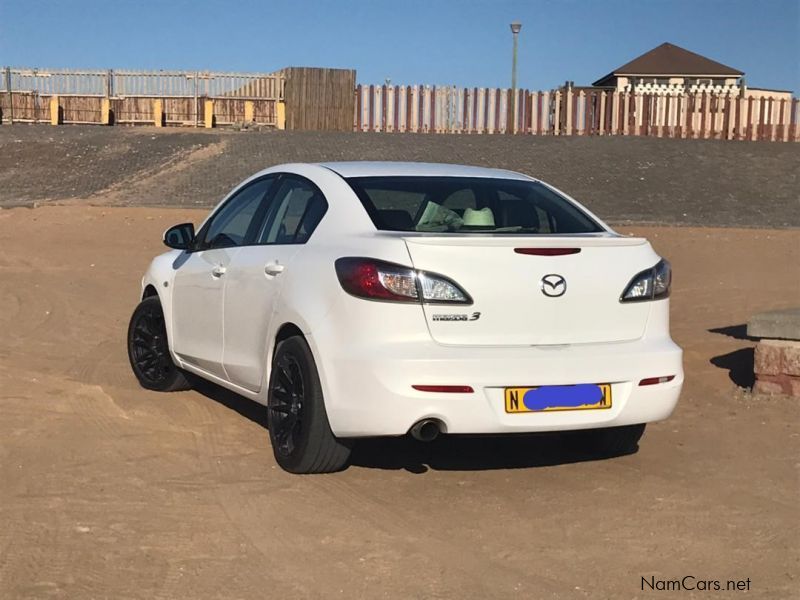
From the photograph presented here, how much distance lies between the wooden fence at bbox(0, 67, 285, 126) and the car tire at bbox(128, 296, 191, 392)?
28.6 metres

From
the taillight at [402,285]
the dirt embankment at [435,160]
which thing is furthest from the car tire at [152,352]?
the dirt embankment at [435,160]

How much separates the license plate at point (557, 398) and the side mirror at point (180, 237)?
2861 millimetres

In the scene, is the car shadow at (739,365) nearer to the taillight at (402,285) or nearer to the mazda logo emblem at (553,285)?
the mazda logo emblem at (553,285)

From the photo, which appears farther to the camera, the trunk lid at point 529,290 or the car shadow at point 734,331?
the car shadow at point 734,331

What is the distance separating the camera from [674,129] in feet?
113

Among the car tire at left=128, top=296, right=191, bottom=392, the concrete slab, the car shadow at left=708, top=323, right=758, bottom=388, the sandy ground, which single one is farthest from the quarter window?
the car shadow at left=708, top=323, right=758, bottom=388

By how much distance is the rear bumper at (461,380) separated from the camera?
4.87 metres

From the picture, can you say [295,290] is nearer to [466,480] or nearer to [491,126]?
[466,480]

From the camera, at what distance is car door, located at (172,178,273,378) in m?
6.43

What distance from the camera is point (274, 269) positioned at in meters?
5.70

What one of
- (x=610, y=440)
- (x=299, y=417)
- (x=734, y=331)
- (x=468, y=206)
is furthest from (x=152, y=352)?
(x=734, y=331)

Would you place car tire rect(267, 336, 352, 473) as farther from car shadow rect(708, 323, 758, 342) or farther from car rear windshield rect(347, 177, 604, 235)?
car shadow rect(708, 323, 758, 342)

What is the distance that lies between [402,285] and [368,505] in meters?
0.99

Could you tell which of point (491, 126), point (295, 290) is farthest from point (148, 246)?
point (491, 126)
